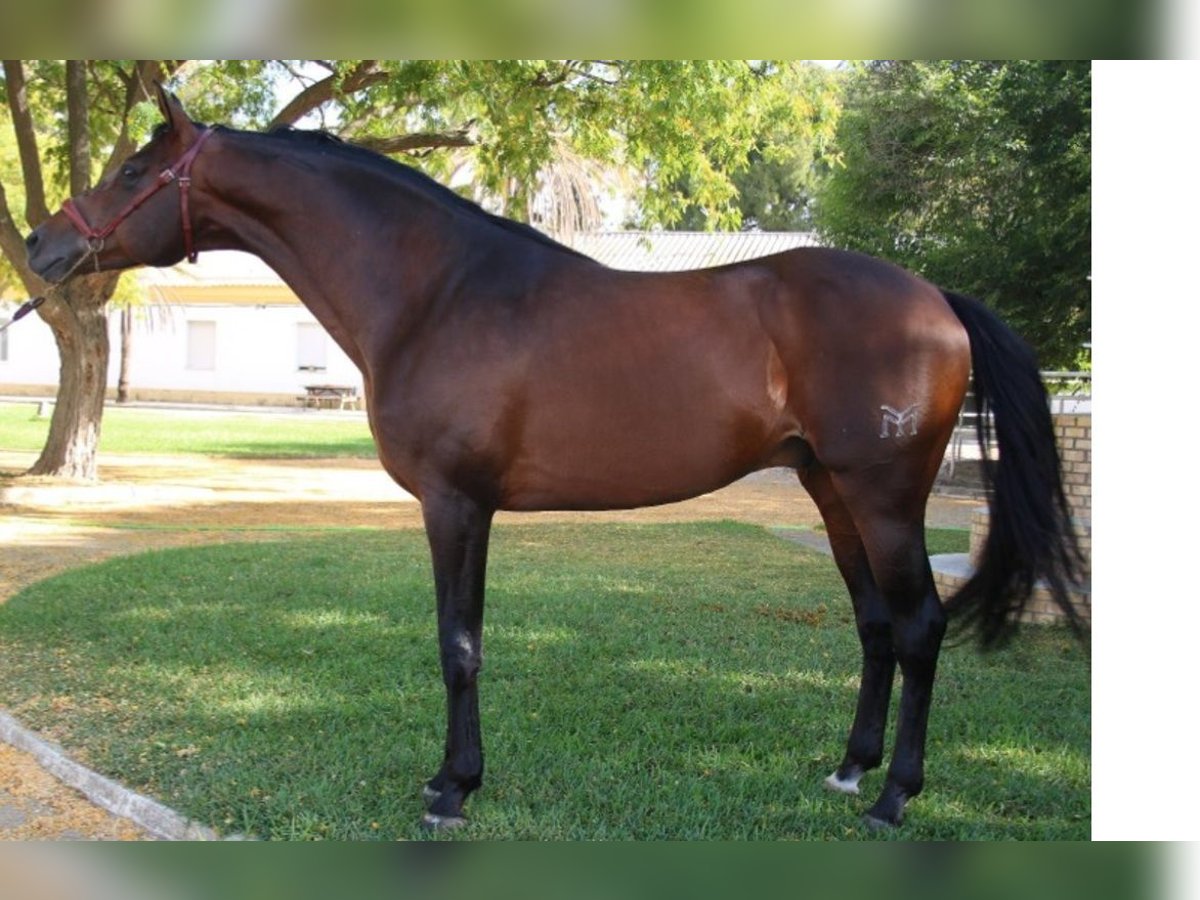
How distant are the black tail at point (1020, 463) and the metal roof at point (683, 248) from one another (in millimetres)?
26059

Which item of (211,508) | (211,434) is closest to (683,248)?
(211,434)

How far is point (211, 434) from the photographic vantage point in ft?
76.5

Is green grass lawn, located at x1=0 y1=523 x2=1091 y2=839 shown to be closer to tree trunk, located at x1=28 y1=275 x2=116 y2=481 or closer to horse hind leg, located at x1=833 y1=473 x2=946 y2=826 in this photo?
horse hind leg, located at x1=833 y1=473 x2=946 y2=826

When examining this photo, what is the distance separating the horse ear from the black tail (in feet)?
9.41

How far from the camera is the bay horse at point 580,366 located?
12.7 feet

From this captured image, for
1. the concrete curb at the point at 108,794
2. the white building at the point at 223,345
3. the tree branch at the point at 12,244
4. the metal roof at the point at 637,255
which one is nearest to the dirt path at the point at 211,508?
the concrete curb at the point at 108,794

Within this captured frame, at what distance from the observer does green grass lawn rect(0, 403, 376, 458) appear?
19.8m

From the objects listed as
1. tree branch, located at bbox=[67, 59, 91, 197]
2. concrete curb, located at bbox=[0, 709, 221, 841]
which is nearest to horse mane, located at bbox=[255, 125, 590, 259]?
concrete curb, located at bbox=[0, 709, 221, 841]

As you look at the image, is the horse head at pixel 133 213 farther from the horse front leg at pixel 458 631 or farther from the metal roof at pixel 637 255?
the metal roof at pixel 637 255

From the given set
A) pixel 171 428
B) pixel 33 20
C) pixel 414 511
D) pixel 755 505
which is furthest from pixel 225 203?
pixel 171 428

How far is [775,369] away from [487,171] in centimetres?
909

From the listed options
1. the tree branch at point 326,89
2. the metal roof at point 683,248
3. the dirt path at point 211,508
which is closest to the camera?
the dirt path at point 211,508

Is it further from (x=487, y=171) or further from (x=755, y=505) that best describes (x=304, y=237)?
(x=755, y=505)

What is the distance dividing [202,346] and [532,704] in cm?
3440
